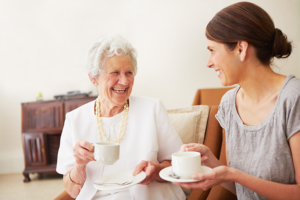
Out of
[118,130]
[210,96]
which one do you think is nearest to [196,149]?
[118,130]

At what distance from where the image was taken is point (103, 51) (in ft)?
4.72

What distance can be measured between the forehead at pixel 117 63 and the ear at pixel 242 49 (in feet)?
2.08

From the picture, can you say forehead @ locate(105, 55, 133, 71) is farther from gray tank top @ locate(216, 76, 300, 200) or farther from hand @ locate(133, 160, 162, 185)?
gray tank top @ locate(216, 76, 300, 200)

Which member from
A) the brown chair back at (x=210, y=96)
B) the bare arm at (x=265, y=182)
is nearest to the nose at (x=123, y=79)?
the bare arm at (x=265, y=182)

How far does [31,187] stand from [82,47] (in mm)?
2080

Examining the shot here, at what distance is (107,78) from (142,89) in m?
2.39

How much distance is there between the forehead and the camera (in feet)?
4.74

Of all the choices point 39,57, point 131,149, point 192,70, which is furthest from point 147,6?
point 131,149

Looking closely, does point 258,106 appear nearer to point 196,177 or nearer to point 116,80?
Answer: point 196,177

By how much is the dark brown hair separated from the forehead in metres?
0.54

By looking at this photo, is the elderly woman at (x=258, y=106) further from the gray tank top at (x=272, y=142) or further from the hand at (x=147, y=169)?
the hand at (x=147, y=169)

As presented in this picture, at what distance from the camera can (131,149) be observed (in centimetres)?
141

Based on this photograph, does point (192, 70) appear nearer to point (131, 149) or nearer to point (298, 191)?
point (131, 149)

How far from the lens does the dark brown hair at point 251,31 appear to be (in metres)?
1.00
